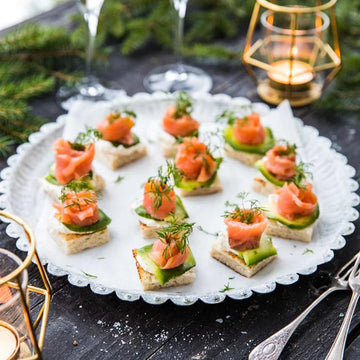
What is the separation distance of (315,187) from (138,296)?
103 cm

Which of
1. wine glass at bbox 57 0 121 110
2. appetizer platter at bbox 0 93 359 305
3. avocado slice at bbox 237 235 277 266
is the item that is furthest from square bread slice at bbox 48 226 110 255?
wine glass at bbox 57 0 121 110

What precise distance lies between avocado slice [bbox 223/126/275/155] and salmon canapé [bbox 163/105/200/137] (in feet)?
0.50

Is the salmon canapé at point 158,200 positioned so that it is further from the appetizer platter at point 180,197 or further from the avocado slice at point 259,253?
the avocado slice at point 259,253

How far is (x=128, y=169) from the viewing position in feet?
9.29

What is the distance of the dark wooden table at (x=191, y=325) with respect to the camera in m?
1.99

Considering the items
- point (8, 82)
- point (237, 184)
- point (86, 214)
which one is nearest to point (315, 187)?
point (237, 184)

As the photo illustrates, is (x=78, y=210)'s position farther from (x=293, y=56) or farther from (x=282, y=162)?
(x=293, y=56)

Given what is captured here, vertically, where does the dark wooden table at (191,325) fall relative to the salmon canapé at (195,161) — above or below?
below

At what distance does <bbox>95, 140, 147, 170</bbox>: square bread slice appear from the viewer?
2.80 m

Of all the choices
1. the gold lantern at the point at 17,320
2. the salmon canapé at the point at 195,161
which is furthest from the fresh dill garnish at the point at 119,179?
the gold lantern at the point at 17,320

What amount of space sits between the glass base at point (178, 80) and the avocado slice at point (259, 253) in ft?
4.62

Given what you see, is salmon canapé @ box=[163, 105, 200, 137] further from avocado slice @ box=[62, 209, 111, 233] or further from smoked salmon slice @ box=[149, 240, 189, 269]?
smoked salmon slice @ box=[149, 240, 189, 269]

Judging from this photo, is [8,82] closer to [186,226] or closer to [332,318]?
[186,226]

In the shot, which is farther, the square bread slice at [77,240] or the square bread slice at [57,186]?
the square bread slice at [57,186]
